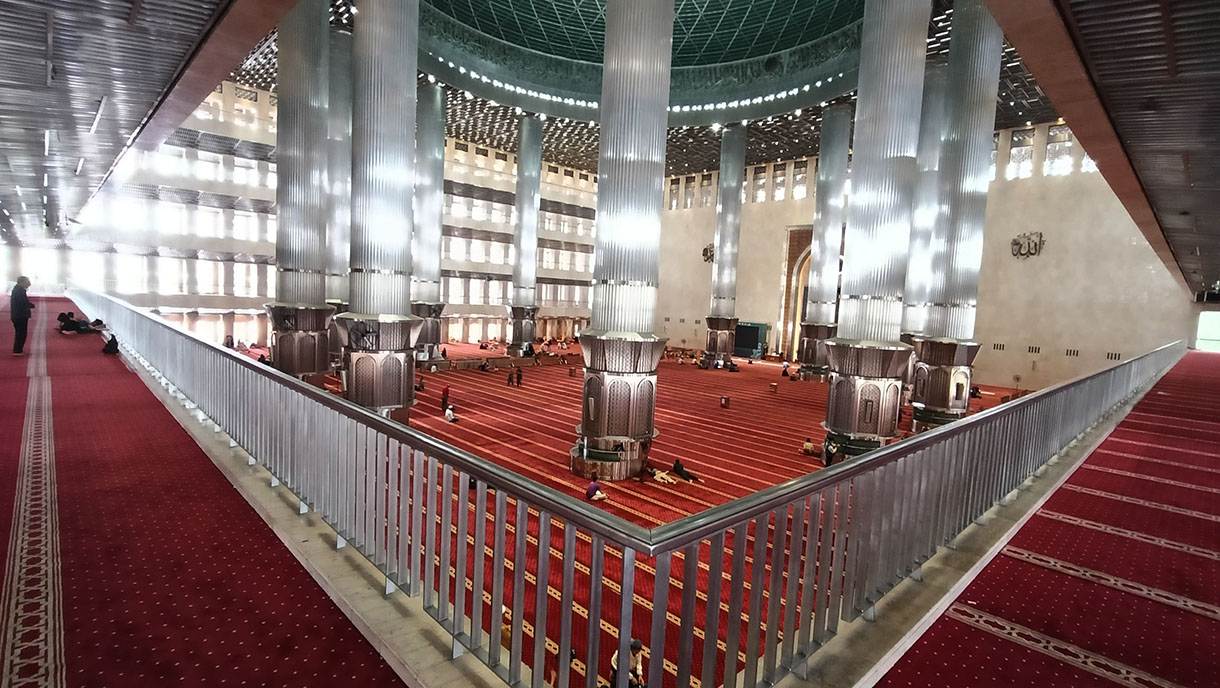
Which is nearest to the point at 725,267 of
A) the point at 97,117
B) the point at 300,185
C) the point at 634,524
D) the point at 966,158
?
the point at 966,158

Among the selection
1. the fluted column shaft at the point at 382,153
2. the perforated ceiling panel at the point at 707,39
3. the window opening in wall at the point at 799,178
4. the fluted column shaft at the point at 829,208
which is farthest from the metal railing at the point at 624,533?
the window opening in wall at the point at 799,178

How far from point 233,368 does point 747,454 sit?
5549 millimetres

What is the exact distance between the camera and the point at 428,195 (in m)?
14.3

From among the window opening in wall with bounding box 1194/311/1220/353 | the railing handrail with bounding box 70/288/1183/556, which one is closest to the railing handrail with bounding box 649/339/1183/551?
the railing handrail with bounding box 70/288/1183/556

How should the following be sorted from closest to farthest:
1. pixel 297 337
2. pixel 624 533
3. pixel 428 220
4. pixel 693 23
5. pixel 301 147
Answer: pixel 624 533, pixel 301 147, pixel 297 337, pixel 428 220, pixel 693 23

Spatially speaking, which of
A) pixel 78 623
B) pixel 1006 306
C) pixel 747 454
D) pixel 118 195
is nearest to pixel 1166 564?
pixel 747 454

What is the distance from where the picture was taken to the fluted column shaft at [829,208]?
15383 mm

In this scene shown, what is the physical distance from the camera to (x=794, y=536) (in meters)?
1.86

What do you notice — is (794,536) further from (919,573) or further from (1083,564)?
(1083,564)

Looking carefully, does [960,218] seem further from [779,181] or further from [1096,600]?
[779,181]

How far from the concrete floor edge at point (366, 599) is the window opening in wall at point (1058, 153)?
19.2 metres

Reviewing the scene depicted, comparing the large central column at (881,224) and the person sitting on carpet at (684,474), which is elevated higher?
the large central column at (881,224)

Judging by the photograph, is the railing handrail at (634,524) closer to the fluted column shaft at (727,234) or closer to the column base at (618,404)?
Result: the column base at (618,404)

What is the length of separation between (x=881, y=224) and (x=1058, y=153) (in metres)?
12.5
